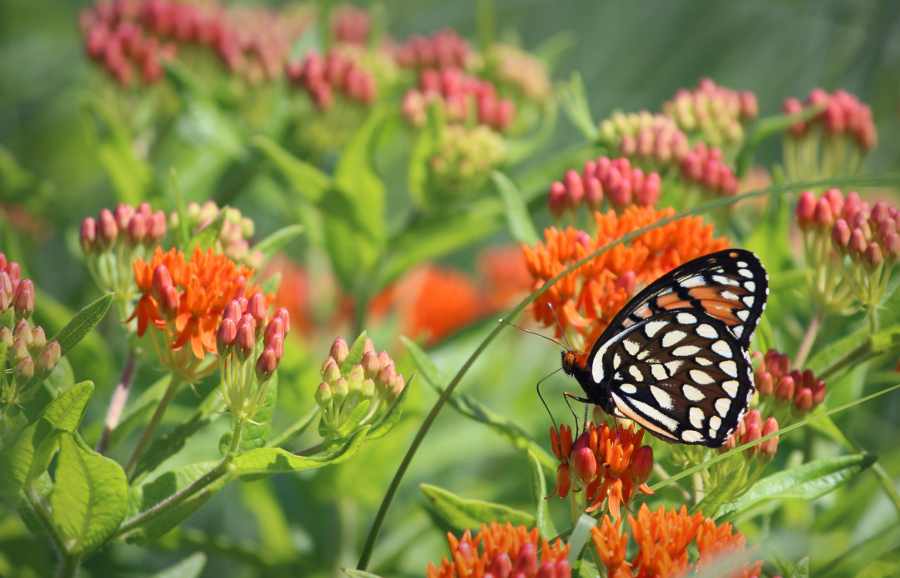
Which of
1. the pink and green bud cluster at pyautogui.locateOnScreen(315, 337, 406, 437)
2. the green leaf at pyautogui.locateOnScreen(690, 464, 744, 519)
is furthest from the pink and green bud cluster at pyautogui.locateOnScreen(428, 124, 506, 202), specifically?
the green leaf at pyautogui.locateOnScreen(690, 464, 744, 519)

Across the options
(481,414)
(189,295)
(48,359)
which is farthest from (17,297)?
(481,414)

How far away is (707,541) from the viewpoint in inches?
38.1

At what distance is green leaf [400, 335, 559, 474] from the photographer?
125 cm

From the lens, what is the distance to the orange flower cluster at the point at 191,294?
44.2 inches

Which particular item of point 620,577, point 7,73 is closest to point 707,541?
point 620,577

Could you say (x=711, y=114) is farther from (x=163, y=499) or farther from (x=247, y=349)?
(x=163, y=499)

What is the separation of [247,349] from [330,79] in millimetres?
1176

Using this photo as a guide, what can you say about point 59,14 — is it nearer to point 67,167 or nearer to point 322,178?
point 67,167

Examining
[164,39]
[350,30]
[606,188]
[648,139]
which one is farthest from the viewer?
[350,30]

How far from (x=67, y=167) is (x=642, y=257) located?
342 centimetres

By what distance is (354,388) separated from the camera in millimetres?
1099

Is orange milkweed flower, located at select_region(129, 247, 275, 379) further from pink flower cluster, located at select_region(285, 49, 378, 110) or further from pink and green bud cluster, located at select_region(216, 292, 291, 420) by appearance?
pink flower cluster, located at select_region(285, 49, 378, 110)

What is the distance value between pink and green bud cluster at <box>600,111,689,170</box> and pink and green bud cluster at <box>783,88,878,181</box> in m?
0.37

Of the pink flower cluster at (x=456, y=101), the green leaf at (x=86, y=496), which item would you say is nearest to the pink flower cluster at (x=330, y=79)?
the pink flower cluster at (x=456, y=101)
